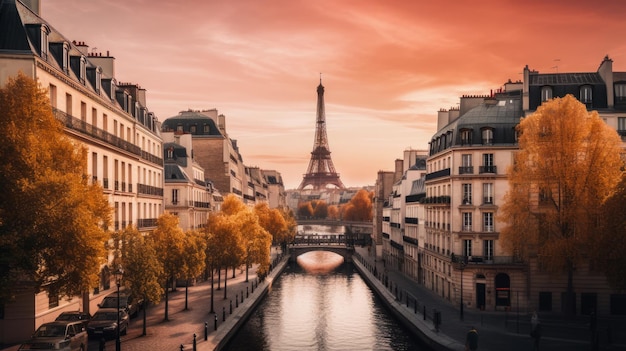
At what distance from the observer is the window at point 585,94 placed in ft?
182

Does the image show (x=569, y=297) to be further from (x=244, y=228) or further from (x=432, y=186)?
(x=244, y=228)

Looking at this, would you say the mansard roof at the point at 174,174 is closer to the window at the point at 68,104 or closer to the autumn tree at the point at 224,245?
the autumn tree at the point at 224,245

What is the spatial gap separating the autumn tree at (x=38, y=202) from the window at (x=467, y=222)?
34.8 meters

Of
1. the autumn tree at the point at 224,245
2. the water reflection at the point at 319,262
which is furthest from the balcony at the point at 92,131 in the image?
the water reflection at the point at 319,262

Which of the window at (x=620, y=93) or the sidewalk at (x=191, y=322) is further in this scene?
the window at (x=620, y=93)

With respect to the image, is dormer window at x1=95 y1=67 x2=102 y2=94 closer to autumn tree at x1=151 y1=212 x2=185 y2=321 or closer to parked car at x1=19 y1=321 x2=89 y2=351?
autumn tree at x1=151 y1=212 x2=185 y2=321

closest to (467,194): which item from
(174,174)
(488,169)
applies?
(488,169)

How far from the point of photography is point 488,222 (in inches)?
2170

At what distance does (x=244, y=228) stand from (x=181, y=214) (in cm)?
899

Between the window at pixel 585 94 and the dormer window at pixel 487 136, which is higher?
the window at pixel 585 94

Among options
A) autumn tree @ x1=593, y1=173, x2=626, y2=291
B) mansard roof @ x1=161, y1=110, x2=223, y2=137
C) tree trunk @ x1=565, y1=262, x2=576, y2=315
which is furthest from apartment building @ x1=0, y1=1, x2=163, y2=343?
tree trunk @ x1=565, y1=262, x2=576, y2=315

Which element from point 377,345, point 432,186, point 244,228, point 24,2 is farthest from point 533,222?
point 24,2

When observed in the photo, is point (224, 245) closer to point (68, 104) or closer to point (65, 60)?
point (68, 104)

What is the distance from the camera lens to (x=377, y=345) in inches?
1777
